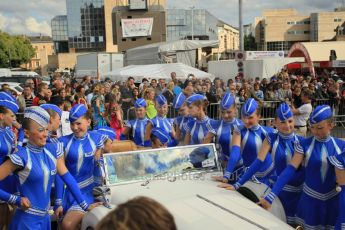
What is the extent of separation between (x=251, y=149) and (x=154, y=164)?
1.17 meters

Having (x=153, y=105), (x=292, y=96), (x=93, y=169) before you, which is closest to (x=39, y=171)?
(x=93, y=169)

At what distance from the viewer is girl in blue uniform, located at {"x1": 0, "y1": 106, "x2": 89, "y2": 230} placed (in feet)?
12.5

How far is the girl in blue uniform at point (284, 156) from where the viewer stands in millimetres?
4520

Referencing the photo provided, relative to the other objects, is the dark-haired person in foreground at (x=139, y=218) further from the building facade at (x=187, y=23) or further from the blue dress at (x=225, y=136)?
the building facade at (x=187, y=23)

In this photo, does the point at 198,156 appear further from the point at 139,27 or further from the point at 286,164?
the point at 139,27

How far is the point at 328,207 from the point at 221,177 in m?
1.15

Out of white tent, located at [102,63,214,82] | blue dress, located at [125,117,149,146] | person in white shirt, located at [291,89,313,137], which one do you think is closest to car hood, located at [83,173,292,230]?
blue dress, located at [125,117,149,146]

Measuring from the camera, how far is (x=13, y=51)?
3607 inches

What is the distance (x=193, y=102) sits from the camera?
593 centimetres

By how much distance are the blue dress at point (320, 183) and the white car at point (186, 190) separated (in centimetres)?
31

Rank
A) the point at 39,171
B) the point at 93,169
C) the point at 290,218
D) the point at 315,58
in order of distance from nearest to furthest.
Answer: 1. the point at 39,171
2. the point at 290,218
3. the point at 93,169
4. the point at 315,58

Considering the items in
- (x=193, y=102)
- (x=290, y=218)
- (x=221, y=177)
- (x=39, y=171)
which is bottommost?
(x=290, y=218)

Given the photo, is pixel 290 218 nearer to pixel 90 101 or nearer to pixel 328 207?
pixel 328 207

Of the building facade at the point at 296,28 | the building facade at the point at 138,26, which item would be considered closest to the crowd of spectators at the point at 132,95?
the building facade at the point at 138,26
